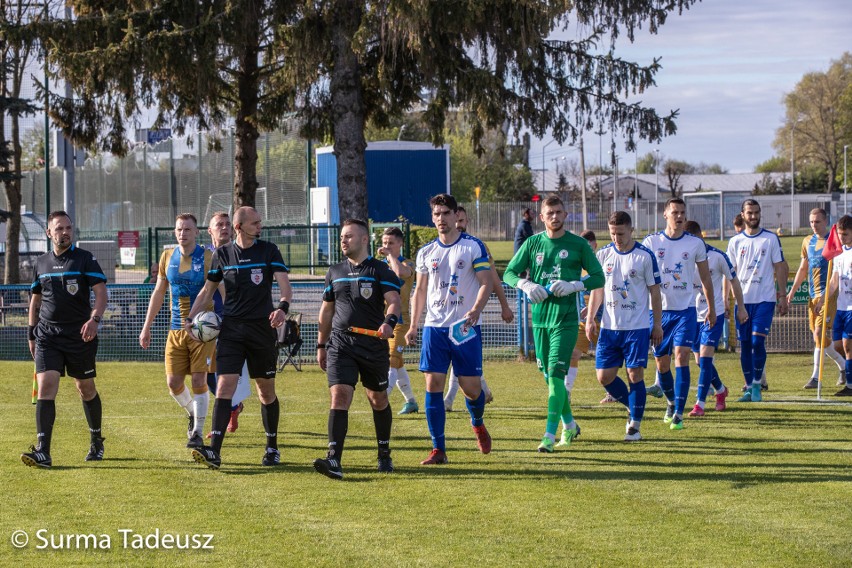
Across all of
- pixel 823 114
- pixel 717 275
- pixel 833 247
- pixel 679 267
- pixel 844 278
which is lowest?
pixel 844 278

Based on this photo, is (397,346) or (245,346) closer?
(245,346)

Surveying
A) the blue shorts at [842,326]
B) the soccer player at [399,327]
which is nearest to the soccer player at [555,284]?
the soccer player at [399,327]

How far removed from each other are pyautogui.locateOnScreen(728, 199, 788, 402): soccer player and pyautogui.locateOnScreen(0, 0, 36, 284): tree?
45.4ft

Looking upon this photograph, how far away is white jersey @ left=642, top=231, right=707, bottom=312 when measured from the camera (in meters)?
10.9

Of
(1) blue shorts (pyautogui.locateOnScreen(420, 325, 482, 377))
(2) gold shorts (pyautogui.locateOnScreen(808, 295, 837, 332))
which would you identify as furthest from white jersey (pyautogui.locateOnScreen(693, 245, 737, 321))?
(1) blue shorts (pyautogui.locateOnScreen(420, 325, 482, 377))

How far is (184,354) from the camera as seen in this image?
10.0 meters

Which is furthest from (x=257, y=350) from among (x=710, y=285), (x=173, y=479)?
(x=710, y=285)

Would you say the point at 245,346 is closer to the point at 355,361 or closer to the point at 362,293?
the point at 355,361

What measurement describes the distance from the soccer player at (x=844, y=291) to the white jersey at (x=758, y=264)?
0.74 m

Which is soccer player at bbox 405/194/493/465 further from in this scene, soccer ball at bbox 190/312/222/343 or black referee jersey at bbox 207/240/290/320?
soccer ball at bbox 190/312/222/343

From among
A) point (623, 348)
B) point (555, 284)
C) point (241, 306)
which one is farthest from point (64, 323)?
point (623, 348)

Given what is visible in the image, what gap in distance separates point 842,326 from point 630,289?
5.13 meters

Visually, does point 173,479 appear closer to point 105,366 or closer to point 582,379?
point 582,379

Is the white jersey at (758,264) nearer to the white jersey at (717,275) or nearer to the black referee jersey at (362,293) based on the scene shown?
the white jersey at (717,275)
